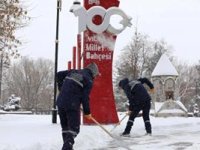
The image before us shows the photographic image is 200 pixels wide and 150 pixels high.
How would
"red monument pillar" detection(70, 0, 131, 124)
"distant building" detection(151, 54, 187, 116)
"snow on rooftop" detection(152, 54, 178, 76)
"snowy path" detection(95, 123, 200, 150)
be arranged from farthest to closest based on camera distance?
"snow on rooftop" detection(152, 54, 178, 76) < "distant building" detection(151, 54, 187, 116) < "red monument pillar" detection(70, 0, 131, 124) < "snowy path" detection(95, 123, 200, 150)

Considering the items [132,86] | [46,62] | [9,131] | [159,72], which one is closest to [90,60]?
[132,86]

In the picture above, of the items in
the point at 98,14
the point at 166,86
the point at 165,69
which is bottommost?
the point at 166,86

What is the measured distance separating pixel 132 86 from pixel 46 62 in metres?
92.4

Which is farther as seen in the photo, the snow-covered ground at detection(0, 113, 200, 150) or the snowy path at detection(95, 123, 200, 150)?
the snowy path at detection(95, 123, 200, 150)

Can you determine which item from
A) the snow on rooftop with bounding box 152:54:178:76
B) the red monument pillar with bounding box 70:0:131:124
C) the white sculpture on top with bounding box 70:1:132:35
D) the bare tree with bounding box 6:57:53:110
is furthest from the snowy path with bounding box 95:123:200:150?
the bare tree with bounding box 6:57:53:110

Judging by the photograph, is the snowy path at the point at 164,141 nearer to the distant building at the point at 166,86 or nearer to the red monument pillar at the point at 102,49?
the red monument pillar at the point at 102,49

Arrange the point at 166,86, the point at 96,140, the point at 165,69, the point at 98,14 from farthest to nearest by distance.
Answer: the point at 165,69 < the point at 166,86 < the point at 98,14 < the point at 96,140

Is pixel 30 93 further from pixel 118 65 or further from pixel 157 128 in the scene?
pixel 157 128

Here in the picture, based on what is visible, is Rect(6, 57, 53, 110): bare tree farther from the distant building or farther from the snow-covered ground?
the snow-covered ground

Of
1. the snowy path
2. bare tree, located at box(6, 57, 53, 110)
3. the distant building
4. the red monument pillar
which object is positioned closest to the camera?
the snowy path

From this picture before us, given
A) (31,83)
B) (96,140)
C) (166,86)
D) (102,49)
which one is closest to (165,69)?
(166,86)

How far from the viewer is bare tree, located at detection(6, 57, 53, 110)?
9206cm

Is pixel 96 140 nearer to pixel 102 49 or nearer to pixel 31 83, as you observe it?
pixel 102 49

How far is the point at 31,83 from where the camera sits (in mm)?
94438
